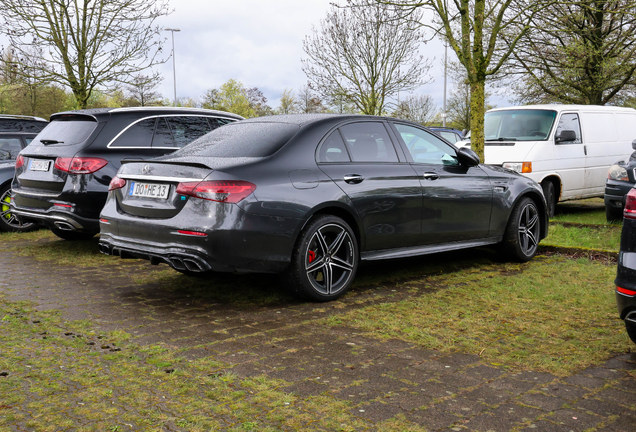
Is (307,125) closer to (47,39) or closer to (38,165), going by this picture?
(38,165)

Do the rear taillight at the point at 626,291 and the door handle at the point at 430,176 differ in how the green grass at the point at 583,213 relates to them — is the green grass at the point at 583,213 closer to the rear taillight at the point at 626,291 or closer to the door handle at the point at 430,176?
the door handle at the point at 430,176

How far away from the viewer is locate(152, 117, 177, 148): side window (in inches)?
324

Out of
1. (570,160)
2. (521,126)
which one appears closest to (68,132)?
(521,126)

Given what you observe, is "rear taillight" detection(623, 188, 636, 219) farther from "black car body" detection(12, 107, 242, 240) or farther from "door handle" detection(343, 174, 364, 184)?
"black car body" detection(12, 107, 242, 240)

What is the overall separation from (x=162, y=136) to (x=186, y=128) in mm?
481

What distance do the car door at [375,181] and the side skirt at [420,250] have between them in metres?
0.05

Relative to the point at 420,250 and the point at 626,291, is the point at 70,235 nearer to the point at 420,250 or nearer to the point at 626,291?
the point at 420,250

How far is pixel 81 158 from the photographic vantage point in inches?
294

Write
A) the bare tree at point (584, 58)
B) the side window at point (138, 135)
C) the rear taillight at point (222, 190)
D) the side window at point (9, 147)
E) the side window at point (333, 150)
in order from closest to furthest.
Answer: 1. the rear taillight at point (222, 190)
2. the side window at point (333, 150)
3. the side window at point (138, 135)
4. the side window at point (9, 147)
5. the bare tree at point (584, 58)

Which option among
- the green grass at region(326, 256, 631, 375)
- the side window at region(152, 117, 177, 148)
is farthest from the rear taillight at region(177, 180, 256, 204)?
the side window at region(152, 117, 177, 148)

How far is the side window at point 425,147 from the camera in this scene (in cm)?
653

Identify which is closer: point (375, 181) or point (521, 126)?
point (375, 181)

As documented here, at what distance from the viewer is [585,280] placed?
20.7 ft

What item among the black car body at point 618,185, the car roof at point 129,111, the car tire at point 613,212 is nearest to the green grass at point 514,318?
the black car body at point 618,185
